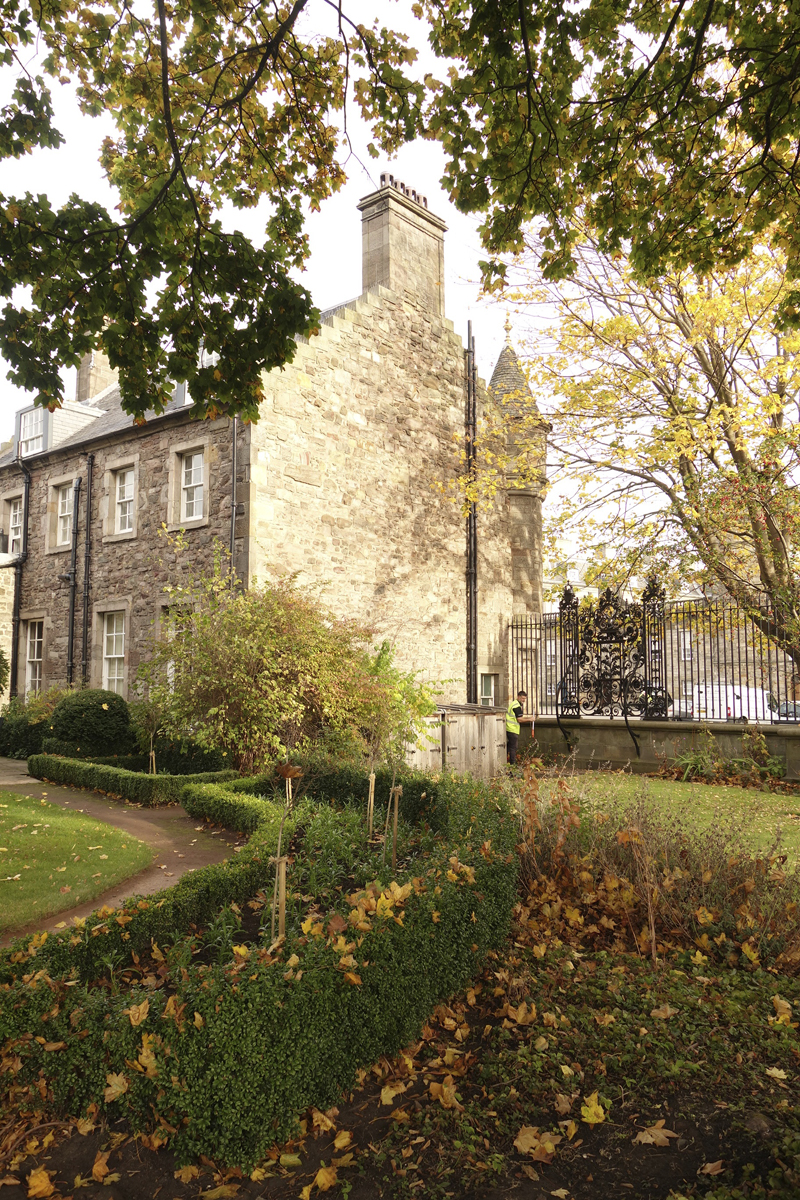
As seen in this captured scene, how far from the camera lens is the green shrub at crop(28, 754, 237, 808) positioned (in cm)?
996

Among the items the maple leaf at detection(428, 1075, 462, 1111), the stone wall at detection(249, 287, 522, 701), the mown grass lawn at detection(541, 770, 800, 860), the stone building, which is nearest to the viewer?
the maple leaf at detection(428, 1075, 462, 1111)

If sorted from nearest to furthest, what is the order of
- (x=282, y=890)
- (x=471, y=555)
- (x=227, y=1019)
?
(x=227, y=1019), (x=282, y=890), (x=471, y=555)

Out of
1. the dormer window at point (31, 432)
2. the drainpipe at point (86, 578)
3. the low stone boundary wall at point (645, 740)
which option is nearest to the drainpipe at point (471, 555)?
the low stone boundary wall at point (645, 740)

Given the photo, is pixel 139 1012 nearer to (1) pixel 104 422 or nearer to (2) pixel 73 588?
(2) pixel 73 588

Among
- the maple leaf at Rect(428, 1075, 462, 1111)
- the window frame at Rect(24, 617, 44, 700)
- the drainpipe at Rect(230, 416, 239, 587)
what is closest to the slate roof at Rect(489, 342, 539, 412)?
the drainpipe at Rect(230, 416, 239, 587)

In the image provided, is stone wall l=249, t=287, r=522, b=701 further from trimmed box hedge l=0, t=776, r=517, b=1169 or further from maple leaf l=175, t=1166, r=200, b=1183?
maple leaf l=175, t=1166, r=200, b=1183

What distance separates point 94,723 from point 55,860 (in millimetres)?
6401

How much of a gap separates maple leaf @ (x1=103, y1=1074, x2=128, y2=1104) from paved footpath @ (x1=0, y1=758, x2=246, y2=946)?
236 centimetres

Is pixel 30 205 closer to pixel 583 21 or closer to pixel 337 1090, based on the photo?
pixel 583 21

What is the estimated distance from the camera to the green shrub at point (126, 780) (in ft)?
32.7

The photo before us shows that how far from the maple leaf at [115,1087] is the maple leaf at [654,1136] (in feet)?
7.31

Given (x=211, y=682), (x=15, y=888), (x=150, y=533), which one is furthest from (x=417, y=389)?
(x=15, y=888)

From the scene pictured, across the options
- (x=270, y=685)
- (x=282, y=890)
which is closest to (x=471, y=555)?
(x=270, y=685)

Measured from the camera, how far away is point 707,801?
993 cm
